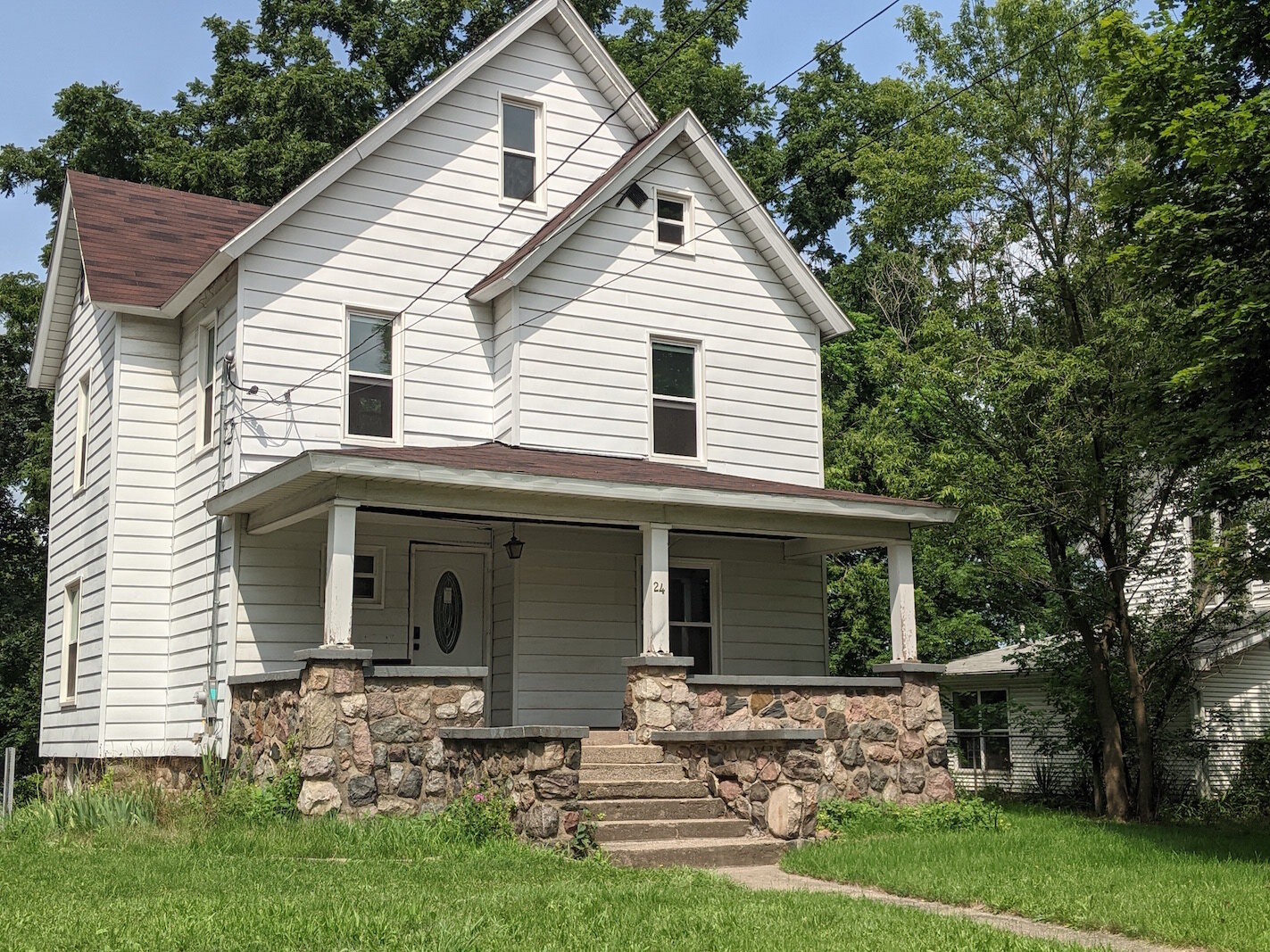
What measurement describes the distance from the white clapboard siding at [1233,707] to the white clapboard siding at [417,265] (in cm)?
1351

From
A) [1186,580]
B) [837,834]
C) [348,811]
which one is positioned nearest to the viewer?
[348,811]

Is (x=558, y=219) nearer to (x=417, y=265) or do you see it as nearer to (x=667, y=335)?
(x=417, y=265)

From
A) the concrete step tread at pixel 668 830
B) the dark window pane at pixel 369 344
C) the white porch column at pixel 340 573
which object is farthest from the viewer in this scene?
the dark window pane at pixel 369 344

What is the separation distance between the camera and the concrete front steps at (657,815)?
1113 cm

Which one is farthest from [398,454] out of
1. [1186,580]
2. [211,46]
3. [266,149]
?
[211,46]

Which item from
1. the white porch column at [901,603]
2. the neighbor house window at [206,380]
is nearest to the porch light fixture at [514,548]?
the neighbor house window at [206,380]

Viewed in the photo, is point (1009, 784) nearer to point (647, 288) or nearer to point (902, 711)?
point (902, 711)

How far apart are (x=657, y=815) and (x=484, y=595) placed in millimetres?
5216

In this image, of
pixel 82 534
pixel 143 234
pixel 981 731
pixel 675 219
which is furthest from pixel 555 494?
pixel 981 731

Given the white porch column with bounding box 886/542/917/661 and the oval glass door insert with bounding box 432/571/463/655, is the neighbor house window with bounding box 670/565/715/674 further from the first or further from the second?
the oval glass door insert with bounding box 432/571/463/655

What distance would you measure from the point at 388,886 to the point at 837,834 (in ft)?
19.1

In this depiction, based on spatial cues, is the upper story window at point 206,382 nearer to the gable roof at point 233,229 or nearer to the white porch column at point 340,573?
the gable roof at point 233,229

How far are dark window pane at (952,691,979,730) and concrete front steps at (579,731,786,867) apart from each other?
48.2 feet

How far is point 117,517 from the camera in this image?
16594 millimetres
